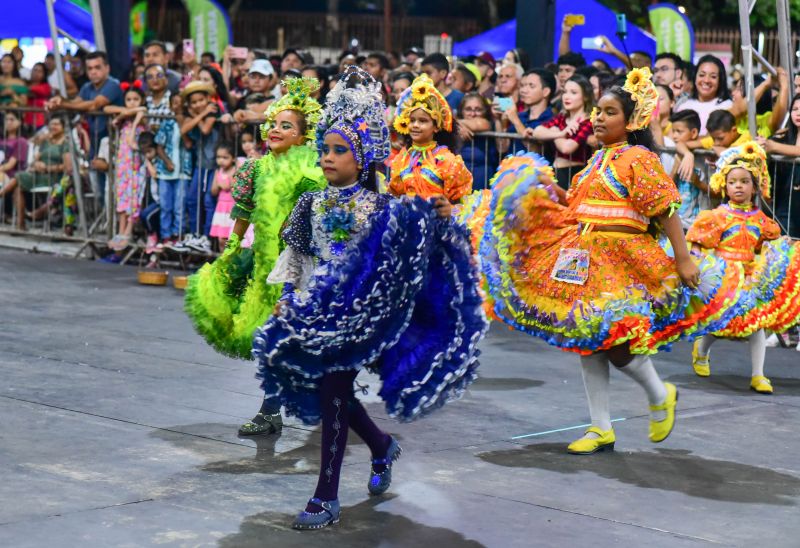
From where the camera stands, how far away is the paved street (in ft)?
17.2

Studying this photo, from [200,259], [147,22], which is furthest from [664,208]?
[147,22]

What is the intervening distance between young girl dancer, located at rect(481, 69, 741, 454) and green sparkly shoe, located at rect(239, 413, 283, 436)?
1.32 m

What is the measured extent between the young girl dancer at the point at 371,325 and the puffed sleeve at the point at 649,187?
4.83 ft

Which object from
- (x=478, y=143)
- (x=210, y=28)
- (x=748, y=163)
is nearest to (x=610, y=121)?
(x=748, y=163)

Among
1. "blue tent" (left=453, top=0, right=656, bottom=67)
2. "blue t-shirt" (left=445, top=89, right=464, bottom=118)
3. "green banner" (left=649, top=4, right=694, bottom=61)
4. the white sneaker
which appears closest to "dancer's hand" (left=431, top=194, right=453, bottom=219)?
"blue t-shirt" (left=445, top=89, right=464, bottom=118)

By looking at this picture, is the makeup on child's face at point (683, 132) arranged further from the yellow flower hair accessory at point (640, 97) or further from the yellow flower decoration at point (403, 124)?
the yellow flower hair accessory at point (640, 97)

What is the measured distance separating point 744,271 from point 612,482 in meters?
3.04

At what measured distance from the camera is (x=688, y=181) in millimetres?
A: 10750

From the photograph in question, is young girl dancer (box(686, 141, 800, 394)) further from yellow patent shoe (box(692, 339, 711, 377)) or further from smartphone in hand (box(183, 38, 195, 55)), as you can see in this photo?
smartphone in hand (box(183, 38, 195, 55))

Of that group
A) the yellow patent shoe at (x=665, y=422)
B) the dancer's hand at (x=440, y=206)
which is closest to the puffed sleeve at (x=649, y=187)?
the yellow patent shoe at (x=665, y=422)

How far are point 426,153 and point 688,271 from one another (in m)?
2.66

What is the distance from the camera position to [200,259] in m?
13.6

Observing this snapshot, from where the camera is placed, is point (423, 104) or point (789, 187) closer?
point (423, 104)

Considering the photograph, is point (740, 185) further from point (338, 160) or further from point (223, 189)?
point (223, 189)
